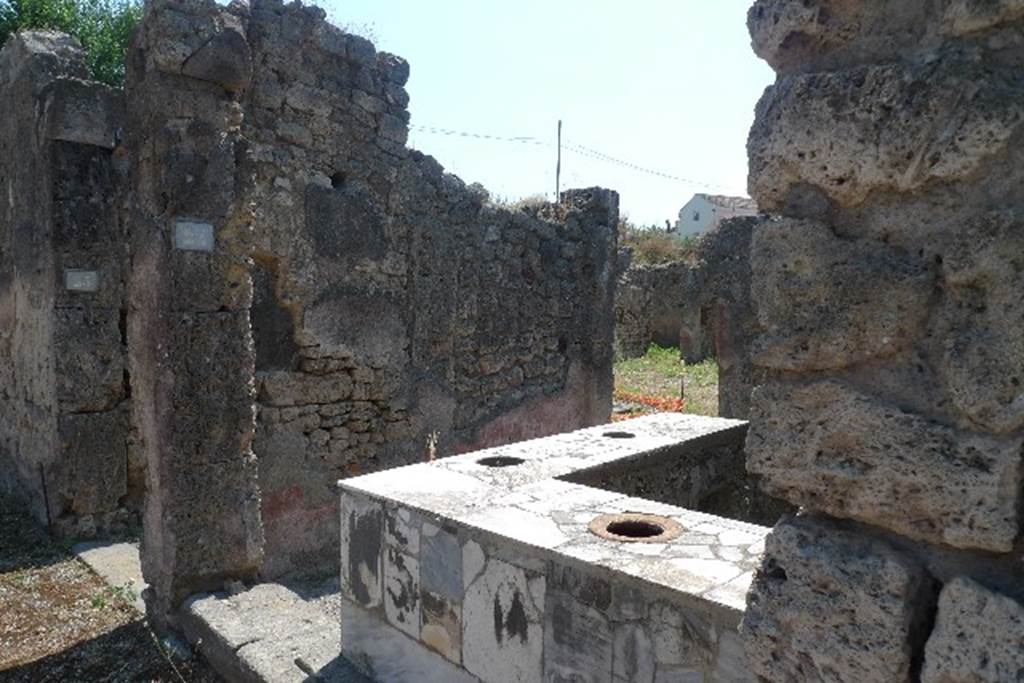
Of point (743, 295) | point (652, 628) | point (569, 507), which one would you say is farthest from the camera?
point (743, 295)

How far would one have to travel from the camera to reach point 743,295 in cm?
779

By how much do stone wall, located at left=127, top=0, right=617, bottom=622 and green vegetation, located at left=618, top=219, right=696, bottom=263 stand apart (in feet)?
49.3

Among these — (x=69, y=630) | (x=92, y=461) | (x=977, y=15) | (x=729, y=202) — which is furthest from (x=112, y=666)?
(x=729, y=202)

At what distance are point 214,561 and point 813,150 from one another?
359cm

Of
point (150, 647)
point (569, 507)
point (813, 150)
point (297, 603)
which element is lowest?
point (150, 647)

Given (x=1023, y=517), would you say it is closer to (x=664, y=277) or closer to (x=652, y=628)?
(x=652, y=628)

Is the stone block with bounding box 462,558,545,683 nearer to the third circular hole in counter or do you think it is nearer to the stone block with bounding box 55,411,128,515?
the third circular hole in counter

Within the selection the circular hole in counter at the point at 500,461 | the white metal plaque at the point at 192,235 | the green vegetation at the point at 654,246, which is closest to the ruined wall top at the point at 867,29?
the circular hole in counter at the point at 500,461

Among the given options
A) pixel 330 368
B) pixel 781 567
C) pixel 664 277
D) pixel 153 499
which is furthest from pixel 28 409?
pixel 664 277

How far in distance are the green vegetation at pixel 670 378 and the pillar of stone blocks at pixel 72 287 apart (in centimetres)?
747

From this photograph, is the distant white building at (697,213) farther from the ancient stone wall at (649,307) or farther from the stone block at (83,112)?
the stone block at (83,112)

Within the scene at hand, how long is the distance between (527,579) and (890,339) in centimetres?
161

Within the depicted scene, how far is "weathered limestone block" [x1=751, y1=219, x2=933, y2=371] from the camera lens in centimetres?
122

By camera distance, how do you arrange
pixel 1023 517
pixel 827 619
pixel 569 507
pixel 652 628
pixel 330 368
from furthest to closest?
pixel 330 368 < pixel 569 507 < pixel 652 628 < pixel 827 619 < pixel 1023 517
